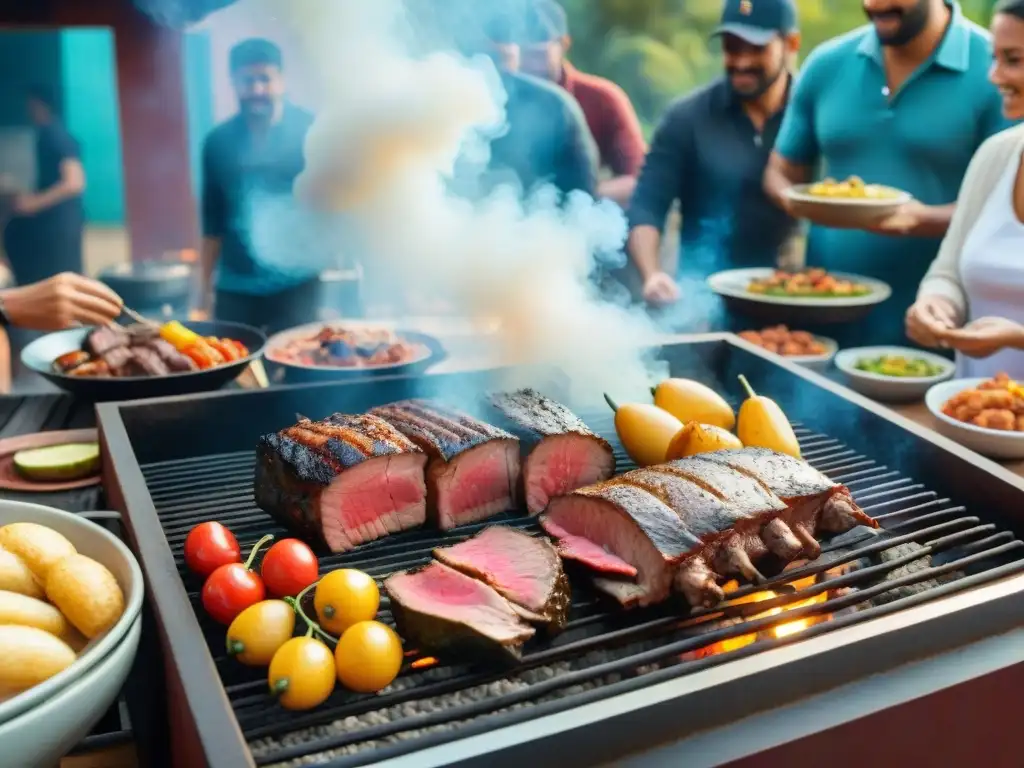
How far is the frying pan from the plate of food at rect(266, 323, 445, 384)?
0.16 meters

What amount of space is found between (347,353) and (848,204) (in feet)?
9.11

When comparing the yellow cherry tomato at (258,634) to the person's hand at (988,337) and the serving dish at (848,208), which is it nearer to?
the person's hand at (988,337)

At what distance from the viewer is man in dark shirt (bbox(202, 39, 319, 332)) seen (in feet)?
19.6

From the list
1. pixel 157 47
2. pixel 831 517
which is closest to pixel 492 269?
pixel 831 517

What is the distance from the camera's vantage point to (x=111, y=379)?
11.9ft

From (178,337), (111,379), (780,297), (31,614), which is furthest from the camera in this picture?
(780,297)

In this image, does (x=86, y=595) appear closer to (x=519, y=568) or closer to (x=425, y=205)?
(x=519, y=568)

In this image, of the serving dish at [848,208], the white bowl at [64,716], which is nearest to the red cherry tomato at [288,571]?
the white bowl at [64,716]

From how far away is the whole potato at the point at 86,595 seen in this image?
188 cm

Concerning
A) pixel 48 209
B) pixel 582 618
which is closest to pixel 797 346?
pixel 582 618

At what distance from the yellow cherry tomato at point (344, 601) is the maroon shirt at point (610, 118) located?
18.8ft

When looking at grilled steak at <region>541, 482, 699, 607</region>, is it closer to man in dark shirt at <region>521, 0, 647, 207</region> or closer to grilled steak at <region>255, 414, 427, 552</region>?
grilled steak at <region>255, 414, 427, 552</region>

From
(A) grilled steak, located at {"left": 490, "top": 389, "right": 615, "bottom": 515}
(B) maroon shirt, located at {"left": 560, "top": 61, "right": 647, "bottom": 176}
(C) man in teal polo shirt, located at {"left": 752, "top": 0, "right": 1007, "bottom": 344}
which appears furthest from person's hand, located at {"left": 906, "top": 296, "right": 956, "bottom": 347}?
(B) maroon shirt, located at {"left": 560, "top": 61, "right": 647, "bottom": 176}

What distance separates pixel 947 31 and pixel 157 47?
7806 millimetres
